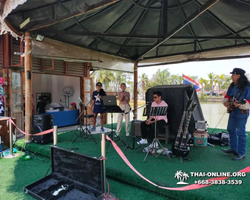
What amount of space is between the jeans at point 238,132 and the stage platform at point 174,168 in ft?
0.73

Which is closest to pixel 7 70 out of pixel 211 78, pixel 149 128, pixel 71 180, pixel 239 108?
pixel 71 180

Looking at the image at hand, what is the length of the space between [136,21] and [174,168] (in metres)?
4.32

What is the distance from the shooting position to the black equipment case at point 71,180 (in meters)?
2.40

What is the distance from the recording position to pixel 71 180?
2717 millimetres

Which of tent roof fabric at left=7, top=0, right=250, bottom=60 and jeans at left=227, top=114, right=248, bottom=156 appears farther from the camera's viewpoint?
tent roof fabric at left=7, top=0, right=250, bottom=60

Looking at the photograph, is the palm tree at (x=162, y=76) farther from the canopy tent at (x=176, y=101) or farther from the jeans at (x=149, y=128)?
the jeans at (x=149, y=128)

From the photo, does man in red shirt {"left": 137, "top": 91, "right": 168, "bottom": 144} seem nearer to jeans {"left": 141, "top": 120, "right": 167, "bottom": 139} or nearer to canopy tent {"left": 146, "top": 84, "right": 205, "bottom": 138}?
jeans {"left": 141, "top": 120, "right": 167, "bottom": 139}

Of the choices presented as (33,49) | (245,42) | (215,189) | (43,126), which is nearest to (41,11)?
(33,49)

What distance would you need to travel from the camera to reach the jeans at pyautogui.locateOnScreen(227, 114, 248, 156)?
130 inches

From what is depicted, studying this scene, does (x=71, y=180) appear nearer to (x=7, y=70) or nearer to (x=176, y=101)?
(x=176, y=101)

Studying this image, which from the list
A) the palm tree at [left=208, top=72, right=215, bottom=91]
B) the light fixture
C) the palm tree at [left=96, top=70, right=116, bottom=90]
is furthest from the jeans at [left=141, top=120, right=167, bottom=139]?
the palm tree at [left=208, top=72, right=215, bottom=91]

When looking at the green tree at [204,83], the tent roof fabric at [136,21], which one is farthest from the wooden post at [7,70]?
the green tree at [204,83]

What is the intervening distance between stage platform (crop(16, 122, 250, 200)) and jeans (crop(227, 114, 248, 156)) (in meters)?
0.22

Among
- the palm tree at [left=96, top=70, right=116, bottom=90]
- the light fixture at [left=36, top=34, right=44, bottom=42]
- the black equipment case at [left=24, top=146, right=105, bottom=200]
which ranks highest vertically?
the palm tree at [left=96, top=70, right=116, bottom=90]
